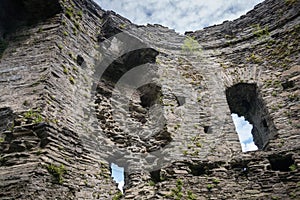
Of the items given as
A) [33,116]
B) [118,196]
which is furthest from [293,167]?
[33,116]

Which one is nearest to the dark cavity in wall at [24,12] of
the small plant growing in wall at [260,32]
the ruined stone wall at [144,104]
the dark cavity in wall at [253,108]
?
the ruined stone wall at [144,104]

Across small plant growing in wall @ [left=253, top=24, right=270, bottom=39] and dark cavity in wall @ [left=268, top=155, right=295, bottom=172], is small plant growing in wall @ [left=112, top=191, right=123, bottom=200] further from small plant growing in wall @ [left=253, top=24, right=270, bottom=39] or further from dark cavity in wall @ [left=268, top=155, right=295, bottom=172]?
small plant growing in wall @ [left=253, top=24, right=270, bottom=39]

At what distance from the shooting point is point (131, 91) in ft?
30.7

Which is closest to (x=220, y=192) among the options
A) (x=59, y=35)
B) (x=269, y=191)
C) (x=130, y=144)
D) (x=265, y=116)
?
(x=269, y=191)

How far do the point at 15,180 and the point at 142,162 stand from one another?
3353mm

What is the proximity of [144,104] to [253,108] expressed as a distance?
148 inches

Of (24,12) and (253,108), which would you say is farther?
(253,108)

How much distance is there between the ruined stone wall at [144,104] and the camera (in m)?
5.70

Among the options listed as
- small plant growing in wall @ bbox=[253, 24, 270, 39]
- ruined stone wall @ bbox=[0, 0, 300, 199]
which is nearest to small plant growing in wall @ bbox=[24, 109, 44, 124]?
ruined stone wall @ bbox=[0, 0, 300, 199]

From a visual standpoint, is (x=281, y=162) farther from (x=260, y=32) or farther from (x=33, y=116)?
(x=260, y=32)

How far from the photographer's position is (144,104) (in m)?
9.60

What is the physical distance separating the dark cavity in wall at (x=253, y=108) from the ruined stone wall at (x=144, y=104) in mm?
42

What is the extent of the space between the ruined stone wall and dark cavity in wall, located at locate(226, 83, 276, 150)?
42mm

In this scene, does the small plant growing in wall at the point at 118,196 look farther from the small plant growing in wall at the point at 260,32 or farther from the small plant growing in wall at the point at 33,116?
the small plant growing in wall at the point at 260,32
